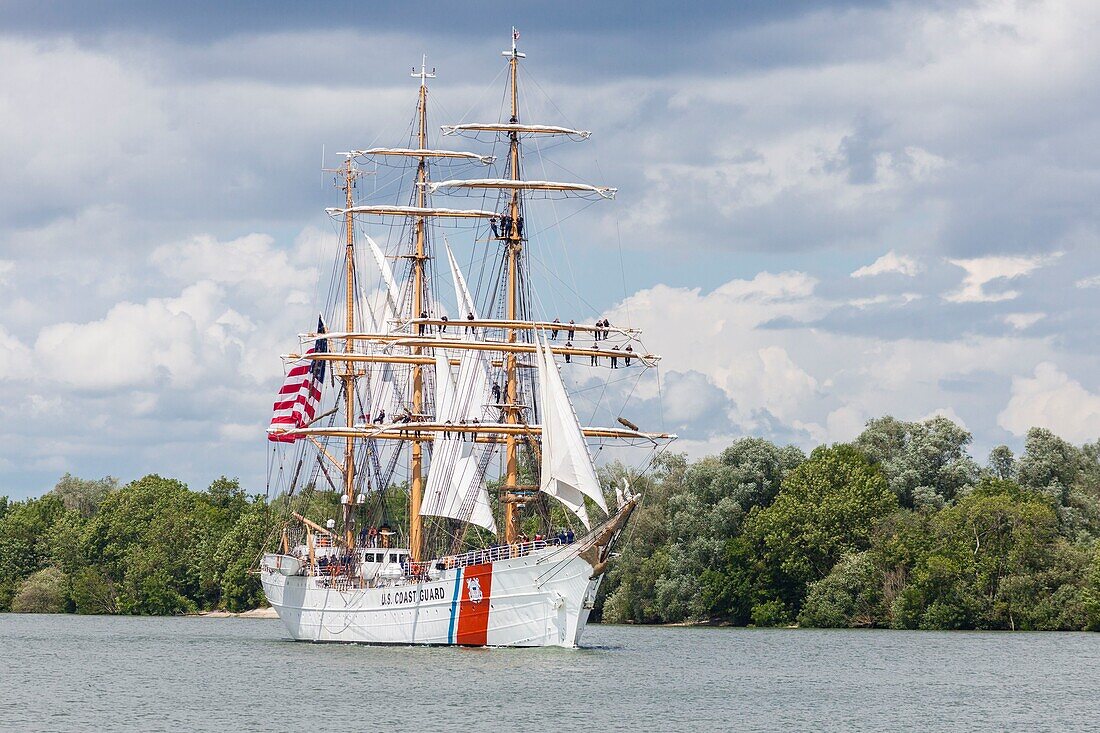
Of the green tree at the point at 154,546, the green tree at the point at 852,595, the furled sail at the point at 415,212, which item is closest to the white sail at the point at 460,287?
the furled sail at the point at 415,212

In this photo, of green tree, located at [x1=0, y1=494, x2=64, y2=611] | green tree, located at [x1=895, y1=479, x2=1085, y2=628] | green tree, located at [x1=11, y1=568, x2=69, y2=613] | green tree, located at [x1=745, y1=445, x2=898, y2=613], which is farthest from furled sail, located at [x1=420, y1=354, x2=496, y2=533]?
green tree, located at [x1=0, y1=494, x2=64, y2=611]

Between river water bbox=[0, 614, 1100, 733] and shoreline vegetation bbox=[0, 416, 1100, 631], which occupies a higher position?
shoreline vegetation bbox=[0, 416, 1100, 631]

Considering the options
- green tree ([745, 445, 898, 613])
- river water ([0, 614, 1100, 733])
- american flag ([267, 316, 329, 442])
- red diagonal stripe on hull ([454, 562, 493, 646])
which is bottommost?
river water ([0, 614, 1100, 733])

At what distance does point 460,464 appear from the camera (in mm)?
100688

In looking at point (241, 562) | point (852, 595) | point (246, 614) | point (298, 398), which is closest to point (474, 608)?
point (298, 398)

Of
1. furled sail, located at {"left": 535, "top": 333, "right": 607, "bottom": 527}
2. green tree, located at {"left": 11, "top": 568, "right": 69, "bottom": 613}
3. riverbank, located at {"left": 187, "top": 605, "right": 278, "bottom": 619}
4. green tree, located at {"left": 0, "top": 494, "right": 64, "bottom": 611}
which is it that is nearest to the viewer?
furled sail, located at {"left": 535, "top": 333, "right": 607, "bottom": 527}

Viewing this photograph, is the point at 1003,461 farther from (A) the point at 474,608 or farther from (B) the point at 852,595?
(A) the point at 474,608

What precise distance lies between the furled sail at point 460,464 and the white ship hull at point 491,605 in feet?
21.2

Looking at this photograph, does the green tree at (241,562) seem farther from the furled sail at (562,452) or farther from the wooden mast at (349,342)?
the furled sail at (562,452)

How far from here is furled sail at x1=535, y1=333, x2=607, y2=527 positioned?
281ft

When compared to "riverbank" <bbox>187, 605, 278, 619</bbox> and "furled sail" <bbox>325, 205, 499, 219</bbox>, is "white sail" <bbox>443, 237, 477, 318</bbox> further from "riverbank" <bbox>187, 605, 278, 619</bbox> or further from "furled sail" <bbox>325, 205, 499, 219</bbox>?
"riverbank" <bbox>187, 605, 278, 619</bbox>

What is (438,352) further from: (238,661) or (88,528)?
(88,528)

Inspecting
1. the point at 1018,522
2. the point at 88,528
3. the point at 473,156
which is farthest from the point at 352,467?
the point at 88,528

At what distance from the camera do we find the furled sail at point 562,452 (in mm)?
85750
